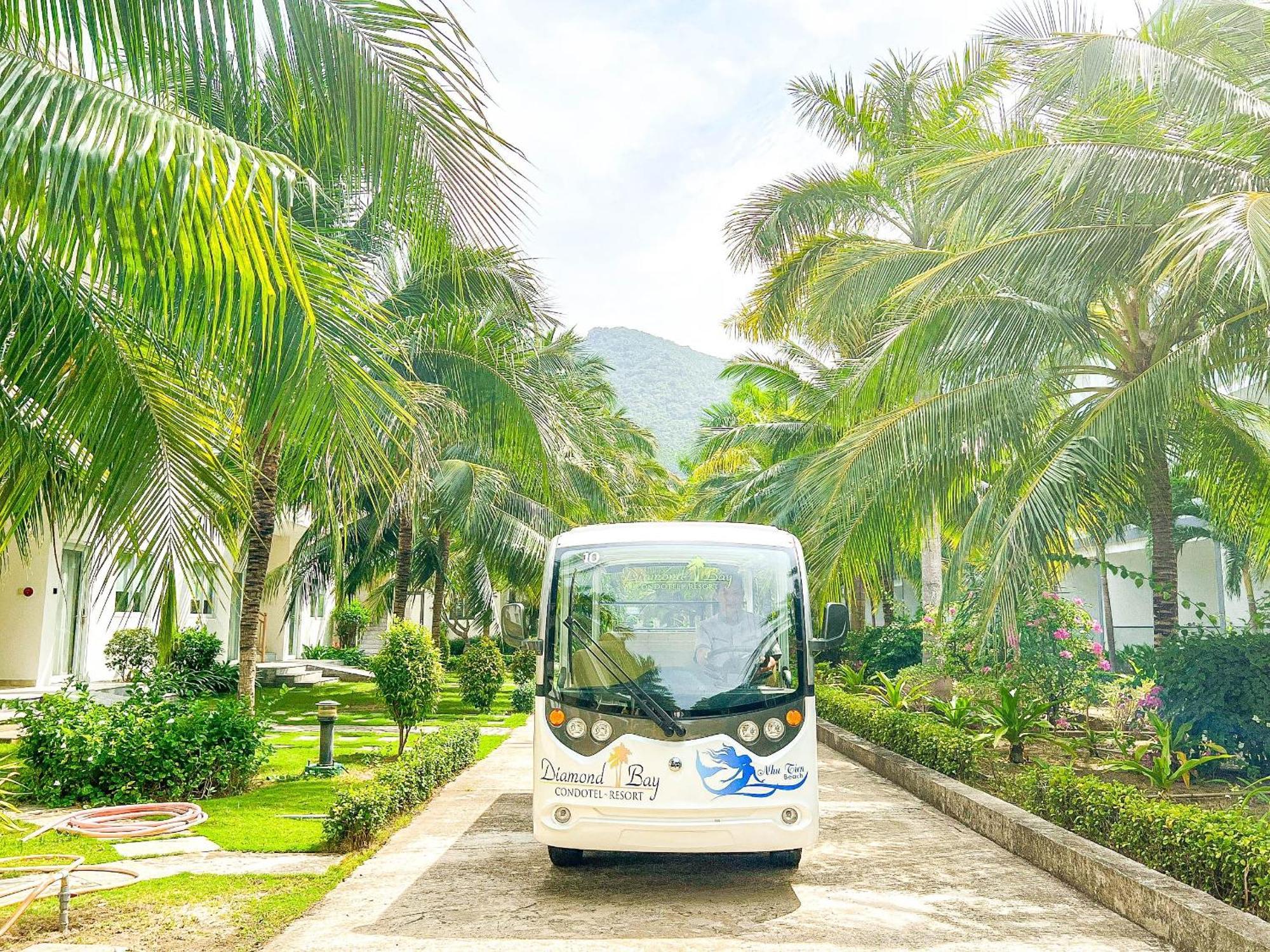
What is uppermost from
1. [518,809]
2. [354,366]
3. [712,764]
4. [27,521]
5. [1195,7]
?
[1195,7]

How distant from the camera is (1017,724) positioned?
419 inches

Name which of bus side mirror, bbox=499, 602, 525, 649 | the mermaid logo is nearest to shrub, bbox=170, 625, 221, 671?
bus side mirror, bbox=499, 602, 525, 649

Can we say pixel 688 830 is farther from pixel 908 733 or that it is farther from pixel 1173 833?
pixel 908 733

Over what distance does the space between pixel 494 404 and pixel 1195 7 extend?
28.2 ft

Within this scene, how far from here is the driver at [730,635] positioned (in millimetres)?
7043

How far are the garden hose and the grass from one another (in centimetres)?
114

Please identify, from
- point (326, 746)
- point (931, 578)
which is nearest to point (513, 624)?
point (326, 746)

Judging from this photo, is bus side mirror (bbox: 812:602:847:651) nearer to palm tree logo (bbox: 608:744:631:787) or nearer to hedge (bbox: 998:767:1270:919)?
palm tree logo (bbox: 608:744:631:787)

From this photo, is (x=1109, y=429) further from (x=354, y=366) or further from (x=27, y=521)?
(x=27, y=521)

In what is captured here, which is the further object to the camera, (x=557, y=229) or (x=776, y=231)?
(x=776, y=231)

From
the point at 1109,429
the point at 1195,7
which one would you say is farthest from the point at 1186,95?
the point at 1109,429

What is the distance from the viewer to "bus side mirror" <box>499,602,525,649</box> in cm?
769

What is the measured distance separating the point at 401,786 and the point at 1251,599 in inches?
471

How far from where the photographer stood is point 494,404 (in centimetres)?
1366
